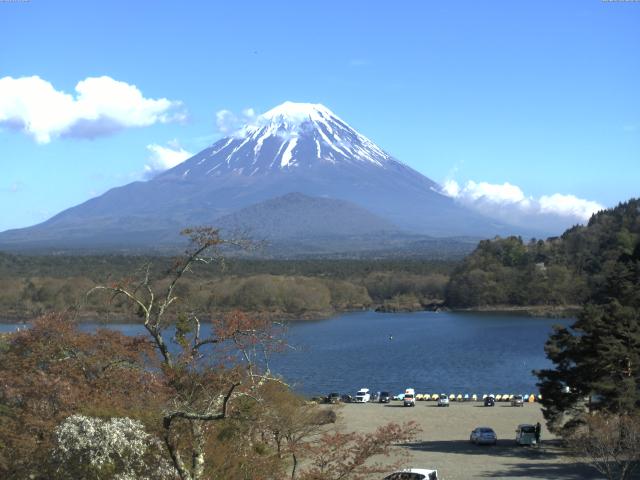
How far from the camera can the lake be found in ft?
114

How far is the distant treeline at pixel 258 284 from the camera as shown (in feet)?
209

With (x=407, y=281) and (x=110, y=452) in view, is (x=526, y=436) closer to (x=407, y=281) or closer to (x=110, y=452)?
(x=110, y=452)

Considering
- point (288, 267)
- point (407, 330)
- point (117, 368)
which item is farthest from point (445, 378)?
point (288, 267)

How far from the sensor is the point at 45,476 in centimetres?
796

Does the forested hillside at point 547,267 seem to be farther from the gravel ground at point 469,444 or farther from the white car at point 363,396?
the gravel ground at point 469,444

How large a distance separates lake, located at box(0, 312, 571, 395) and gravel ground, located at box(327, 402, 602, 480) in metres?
3.35

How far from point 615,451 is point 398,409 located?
547 inches

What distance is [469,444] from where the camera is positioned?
20.1 metres

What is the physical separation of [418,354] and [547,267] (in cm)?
3184

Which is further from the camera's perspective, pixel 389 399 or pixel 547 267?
pixel 547 267

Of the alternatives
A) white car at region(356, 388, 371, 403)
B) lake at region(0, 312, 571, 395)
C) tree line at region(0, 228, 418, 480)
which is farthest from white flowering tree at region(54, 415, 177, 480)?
white car at region(356, 388, 371, 403)

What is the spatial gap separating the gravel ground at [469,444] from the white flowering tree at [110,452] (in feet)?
26.7

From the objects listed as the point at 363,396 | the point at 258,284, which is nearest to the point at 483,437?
the point at 363,396

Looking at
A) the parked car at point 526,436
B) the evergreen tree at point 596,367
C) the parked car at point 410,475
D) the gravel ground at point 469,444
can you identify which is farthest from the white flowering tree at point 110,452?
→ the parked car at point 526,436
